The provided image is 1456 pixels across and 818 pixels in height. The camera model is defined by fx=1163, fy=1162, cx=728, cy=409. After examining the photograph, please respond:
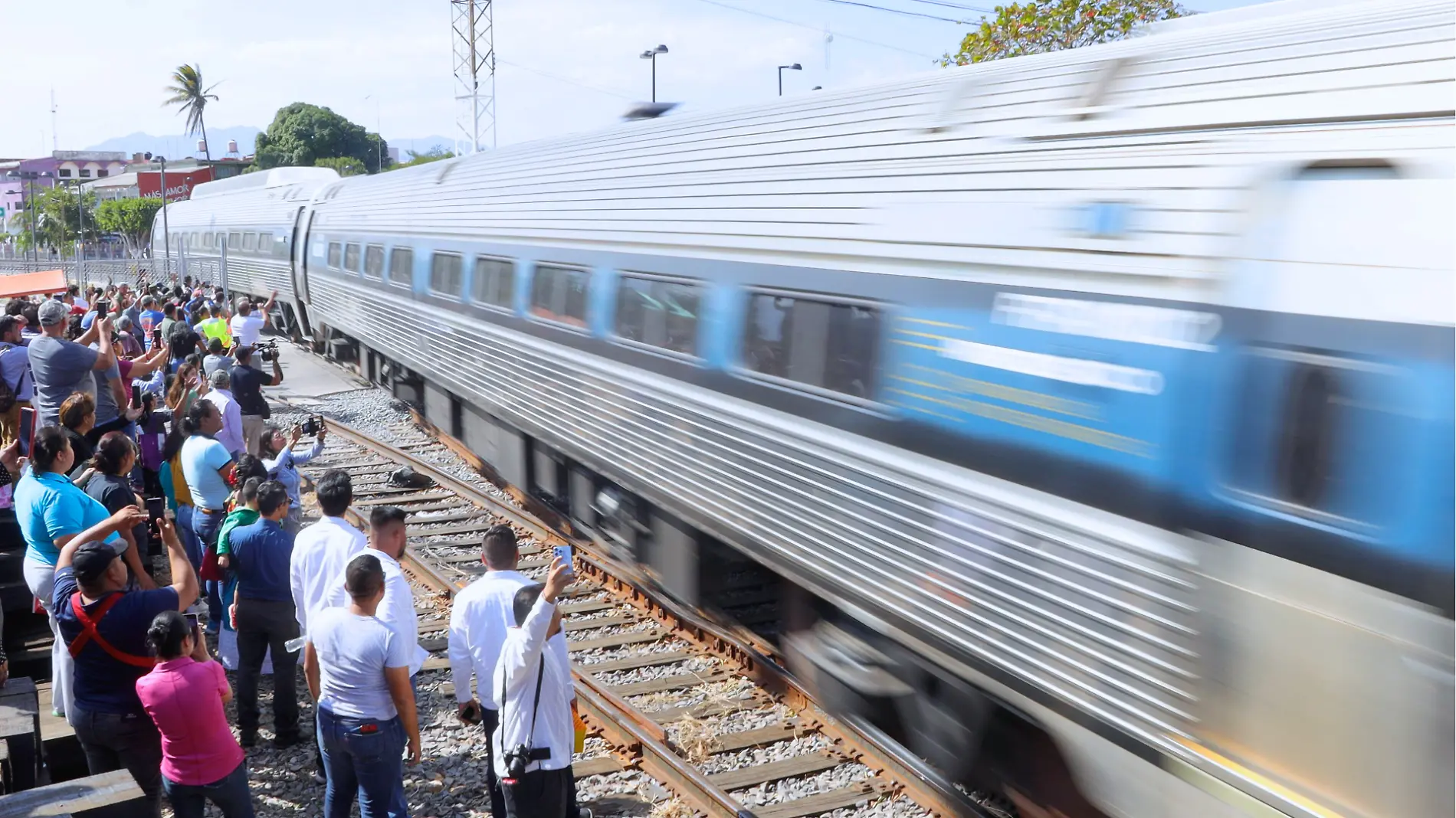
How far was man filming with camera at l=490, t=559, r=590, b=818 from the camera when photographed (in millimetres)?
A: 4359

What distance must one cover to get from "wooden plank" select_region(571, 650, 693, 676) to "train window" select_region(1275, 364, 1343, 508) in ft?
15.1

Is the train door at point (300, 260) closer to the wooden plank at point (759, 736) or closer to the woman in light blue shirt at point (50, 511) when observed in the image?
the woman in light blue shirt at point (50, 511)

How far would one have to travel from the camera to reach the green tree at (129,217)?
71.2 metres

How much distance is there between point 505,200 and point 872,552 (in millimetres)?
6456

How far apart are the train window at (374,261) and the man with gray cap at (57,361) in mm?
6241

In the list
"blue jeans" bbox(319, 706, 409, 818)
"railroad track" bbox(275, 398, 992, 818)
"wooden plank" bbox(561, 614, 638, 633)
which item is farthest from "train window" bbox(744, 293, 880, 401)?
"wooden plank" bbox(561, 614, 638, 633)

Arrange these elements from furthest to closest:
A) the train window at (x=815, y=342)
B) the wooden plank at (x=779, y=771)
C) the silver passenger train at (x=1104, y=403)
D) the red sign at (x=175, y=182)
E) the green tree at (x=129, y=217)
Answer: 1. the red sign at (x=175, y=182)
2. the green tree at (x=129, y=217)
3. the wooden plank at (x=779, y=771)
4. the train window at (x=815, y=342)
5. the silver passenger train at (x=1104, y=403)

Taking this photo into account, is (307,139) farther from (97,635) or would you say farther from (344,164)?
(97,635)

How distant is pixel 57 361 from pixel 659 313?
4.45 meters

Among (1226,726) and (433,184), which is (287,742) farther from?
(433,184)

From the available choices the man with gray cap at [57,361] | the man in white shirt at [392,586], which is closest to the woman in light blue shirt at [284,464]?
the man with gray cap at [57,361]

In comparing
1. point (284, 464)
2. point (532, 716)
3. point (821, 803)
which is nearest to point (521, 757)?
point (532, 716)

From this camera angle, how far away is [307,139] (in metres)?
73.2

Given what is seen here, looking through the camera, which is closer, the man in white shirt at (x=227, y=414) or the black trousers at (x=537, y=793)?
the black trousers at (x=537, y=793)
